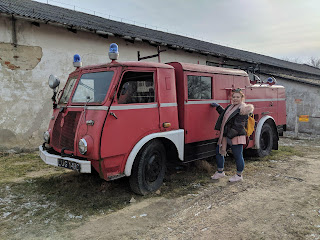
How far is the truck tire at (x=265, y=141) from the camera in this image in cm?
707

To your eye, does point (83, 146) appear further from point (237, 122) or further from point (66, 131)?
point (237, 122)

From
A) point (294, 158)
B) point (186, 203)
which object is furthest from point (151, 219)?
point (294, 158)

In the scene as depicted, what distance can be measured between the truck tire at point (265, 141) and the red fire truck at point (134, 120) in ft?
6.89

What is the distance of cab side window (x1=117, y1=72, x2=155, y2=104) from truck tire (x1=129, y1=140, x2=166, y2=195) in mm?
797

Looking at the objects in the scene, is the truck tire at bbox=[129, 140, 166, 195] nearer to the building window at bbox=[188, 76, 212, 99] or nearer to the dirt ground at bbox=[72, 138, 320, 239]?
the dirt ground at bbox=[72, 138, 320, 239]

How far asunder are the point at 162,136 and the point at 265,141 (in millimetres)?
4234

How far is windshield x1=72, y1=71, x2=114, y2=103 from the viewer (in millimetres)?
4098

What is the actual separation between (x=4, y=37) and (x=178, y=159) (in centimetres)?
658

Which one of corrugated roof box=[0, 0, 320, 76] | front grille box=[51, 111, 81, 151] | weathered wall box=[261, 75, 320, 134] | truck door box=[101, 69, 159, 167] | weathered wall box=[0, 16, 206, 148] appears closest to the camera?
truck door box=[101, 69, 159, 167]

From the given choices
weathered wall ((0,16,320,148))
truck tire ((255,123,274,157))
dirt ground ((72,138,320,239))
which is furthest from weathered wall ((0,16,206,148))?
truck tire ((255,123,274,157))

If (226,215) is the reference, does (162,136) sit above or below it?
above

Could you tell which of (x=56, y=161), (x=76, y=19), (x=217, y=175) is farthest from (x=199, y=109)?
(x=76, y=19)

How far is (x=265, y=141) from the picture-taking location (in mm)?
7391

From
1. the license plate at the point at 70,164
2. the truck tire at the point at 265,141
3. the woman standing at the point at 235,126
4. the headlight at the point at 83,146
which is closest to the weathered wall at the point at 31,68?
the license plate at the point at 70,164
